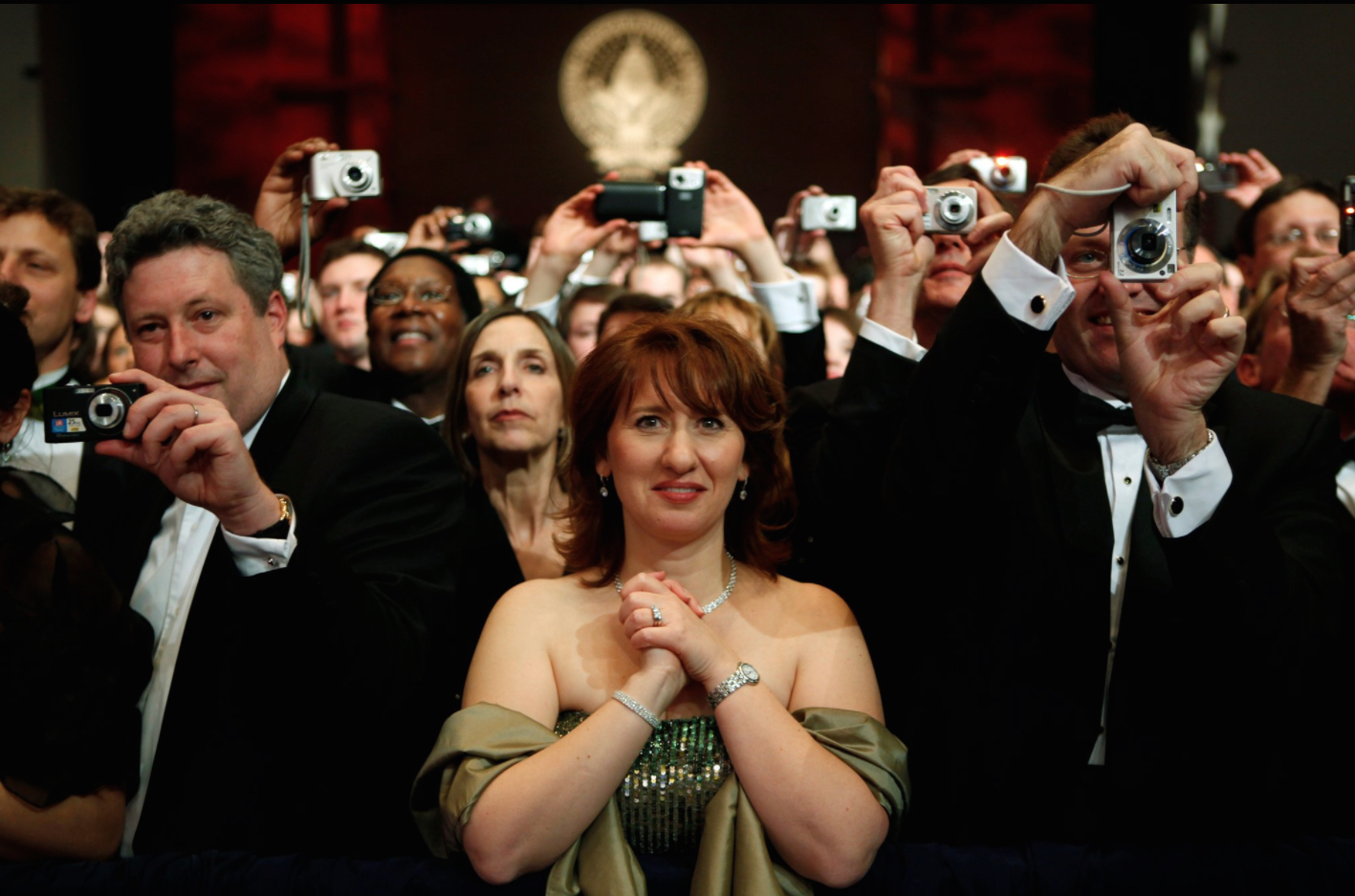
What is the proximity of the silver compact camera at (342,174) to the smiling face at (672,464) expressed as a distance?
1.03m

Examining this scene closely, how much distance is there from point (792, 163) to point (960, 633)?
8818 mm

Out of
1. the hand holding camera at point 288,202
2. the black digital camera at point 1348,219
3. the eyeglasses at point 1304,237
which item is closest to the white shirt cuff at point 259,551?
the hand holding camera at point 288,202

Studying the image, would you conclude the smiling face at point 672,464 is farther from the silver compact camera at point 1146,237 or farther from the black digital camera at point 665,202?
the black digital camera at point 665,202

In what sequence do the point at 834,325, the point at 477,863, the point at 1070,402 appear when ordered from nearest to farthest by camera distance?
the point at 477,863 → the point at 1070,402 → the point at 834,325

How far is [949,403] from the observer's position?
178 centimetres

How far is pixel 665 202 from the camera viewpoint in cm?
311

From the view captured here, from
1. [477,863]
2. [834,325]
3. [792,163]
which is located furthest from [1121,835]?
[792,163]

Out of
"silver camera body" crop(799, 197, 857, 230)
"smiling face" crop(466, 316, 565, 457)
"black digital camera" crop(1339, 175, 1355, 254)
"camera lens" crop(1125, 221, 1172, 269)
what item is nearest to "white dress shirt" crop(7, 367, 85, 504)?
"smiling face" crop(466, 316, 565, 457)

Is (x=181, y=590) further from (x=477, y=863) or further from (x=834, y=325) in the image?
(x=834, y=325)

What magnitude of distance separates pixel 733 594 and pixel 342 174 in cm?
132

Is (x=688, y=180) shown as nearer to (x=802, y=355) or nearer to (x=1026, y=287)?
(x=802, y=355)

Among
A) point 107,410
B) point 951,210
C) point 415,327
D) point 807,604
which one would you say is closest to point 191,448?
point 107,410

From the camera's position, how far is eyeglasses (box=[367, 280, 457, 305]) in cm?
351

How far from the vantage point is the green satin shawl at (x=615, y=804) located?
1.75 m
